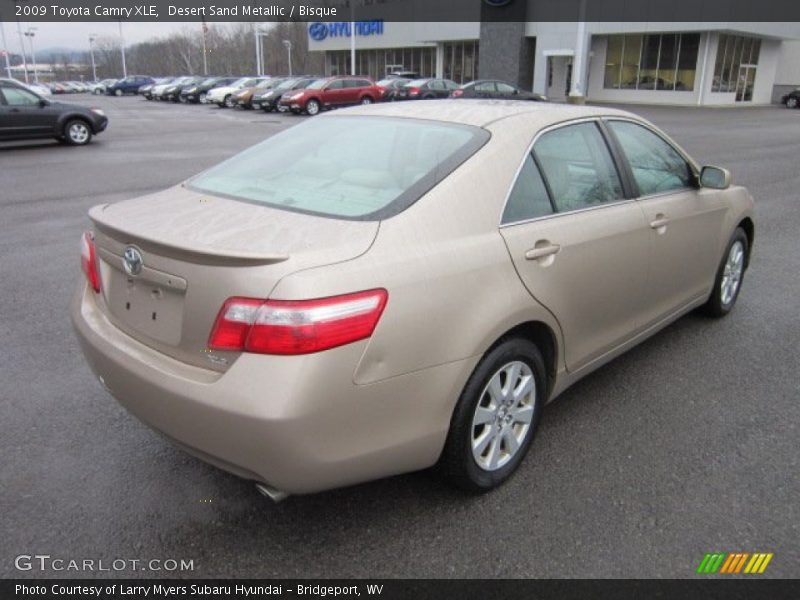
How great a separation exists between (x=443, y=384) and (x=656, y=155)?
2464mm

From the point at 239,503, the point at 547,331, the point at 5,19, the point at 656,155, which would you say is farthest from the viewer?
the point at 5,19

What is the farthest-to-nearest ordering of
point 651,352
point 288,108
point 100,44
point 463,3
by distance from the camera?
point 100,44 → point 463,3 → point 288,108 → point 651,352

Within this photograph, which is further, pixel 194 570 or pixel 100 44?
pixel 100 44

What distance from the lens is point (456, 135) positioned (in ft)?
10.2

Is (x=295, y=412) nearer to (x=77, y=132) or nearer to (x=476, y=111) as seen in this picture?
(x=476, y=111)

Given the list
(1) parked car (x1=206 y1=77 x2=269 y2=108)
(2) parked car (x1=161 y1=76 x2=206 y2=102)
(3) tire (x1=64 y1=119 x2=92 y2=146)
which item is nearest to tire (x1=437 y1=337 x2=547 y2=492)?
(3) tire (x1=64 y1=119 x2=92 y2=146)

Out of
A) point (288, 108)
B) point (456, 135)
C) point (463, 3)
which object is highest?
point (463, 3)

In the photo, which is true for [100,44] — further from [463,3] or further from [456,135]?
[456,135]

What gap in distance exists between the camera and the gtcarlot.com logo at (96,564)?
249cm

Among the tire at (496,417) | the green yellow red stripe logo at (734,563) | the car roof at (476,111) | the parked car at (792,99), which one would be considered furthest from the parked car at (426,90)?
the green yellow red stripe logo at (734,563)

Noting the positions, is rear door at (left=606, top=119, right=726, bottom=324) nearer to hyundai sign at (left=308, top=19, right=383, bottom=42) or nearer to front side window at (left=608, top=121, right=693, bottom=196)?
front side window at (left=608, top=121, right=693, bottom=196)

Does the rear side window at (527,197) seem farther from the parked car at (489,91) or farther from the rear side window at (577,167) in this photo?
the parked car at (489,91)

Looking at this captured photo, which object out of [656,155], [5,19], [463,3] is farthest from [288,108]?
[5,19]

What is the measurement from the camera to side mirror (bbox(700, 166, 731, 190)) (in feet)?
14.0
